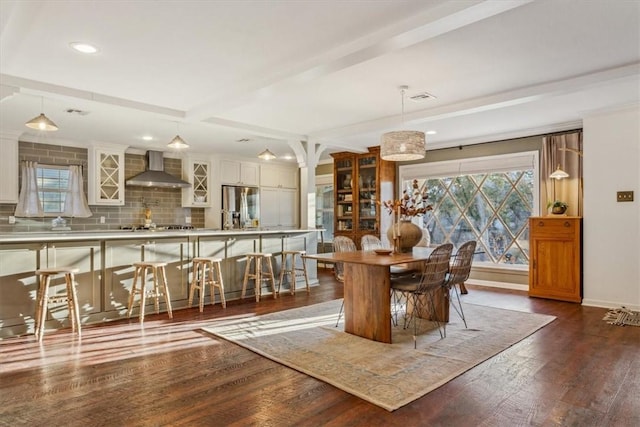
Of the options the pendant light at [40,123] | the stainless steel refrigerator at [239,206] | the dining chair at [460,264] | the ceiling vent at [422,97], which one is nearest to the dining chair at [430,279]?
the dining chair at [460,264]

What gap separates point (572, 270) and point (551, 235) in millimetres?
492

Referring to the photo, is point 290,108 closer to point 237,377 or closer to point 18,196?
point 237,377

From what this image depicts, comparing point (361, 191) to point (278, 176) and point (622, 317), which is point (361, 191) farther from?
point (622, 317)

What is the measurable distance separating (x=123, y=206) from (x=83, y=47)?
457 centimetres

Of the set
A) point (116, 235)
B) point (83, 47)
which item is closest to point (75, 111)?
point (116, 235)

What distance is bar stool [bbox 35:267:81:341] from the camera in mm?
3576

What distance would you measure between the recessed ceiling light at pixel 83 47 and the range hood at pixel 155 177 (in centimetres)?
399

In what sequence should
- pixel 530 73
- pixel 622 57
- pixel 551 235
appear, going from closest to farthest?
1. pixel 622 57
2. pixel 530 73
3. pixel 551 235

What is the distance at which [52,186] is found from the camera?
634 cm

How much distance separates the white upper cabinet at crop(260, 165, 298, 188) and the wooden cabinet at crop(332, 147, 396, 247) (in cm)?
155

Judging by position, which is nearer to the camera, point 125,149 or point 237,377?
point 237,377

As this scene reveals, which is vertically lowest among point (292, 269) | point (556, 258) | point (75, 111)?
point (292, 269)

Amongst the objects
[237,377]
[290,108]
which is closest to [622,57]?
[290,108]

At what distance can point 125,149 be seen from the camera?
6.98 meters
